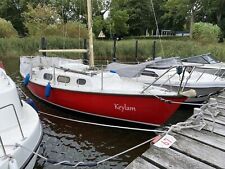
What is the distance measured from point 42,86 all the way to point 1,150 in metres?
6.99

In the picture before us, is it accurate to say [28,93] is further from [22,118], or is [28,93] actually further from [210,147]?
[210,147]

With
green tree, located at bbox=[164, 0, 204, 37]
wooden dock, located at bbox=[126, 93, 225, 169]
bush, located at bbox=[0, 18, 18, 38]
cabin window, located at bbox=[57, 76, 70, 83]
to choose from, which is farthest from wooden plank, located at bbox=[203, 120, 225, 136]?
green tree, located at bbox=[164, 0, 204, 37]

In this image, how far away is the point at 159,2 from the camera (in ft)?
198

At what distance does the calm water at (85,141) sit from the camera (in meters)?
7.78

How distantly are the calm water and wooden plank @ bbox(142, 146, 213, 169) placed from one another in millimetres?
3324

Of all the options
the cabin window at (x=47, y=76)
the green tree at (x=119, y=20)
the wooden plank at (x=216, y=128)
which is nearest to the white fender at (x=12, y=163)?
the wooden plank at (x=216, y=128)

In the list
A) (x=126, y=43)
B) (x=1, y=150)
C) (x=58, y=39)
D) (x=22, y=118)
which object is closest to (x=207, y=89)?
(x=22, y=118)

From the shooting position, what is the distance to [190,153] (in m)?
4.29

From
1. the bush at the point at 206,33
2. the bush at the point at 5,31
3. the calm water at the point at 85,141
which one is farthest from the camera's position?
the bush at the point at 5,31

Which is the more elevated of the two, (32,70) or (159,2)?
(159,2)

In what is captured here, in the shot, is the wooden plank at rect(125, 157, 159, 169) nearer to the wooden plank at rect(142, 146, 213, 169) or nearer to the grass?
the wooden plank at rect(142, 146, 213, 169)

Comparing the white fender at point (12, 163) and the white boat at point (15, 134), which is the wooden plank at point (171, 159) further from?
the white boat at point (15, 134)

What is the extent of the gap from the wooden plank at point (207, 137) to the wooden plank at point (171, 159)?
66 centimetres

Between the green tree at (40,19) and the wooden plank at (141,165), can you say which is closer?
the wooden plank at (141,165)
